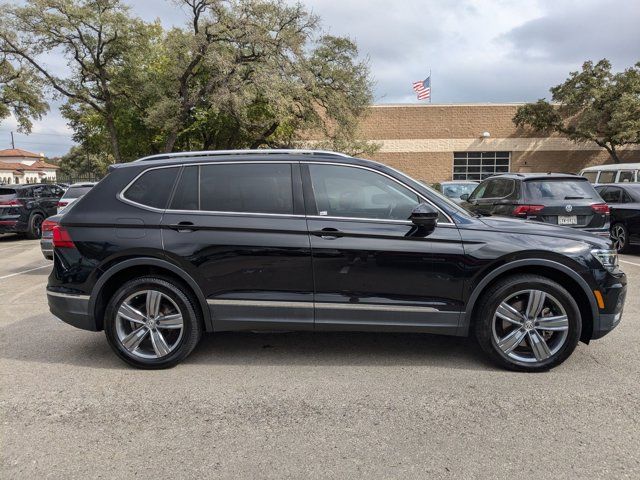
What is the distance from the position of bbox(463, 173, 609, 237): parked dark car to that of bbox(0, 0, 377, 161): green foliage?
12.5 meters

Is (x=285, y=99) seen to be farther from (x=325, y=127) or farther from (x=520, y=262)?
(x=520, y=262)

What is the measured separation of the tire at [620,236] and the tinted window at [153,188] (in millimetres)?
10078

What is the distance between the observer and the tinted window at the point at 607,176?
533 inches

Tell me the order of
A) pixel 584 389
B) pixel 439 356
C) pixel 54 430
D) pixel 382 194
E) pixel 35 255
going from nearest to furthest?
1. pixel 54 430
2. pixel 584 389
3. pixel 382 194
4. pixel 439 356
5. pixel 35 255

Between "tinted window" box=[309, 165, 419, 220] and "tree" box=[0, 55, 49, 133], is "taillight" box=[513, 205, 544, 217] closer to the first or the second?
"tinted window" box=[309, 165, 419, 220]

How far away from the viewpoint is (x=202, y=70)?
21344 millimetres

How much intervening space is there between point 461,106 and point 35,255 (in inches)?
1097

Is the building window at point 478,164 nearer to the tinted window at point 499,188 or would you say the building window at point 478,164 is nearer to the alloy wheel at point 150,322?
the tinted window at point 499,188

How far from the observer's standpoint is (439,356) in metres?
4.31

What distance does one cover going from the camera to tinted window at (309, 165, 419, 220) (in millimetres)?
4004

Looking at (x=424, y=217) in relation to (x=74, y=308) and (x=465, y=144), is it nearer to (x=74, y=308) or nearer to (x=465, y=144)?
(x=74, y=308)

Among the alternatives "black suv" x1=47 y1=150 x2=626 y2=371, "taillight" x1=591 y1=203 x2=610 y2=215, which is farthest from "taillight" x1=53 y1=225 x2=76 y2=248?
"taillight" x1=591 y1=203 x2=610 y2=215

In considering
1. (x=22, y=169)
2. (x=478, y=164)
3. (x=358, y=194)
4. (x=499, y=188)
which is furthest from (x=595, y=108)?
(x=22, y=169)

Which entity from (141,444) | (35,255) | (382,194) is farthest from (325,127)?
(141,444)
